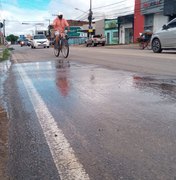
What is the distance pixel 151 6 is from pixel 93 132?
1444 inches

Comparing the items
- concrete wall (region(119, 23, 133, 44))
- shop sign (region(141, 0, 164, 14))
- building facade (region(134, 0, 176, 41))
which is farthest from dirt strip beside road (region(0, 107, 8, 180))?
concrete wall (region(119, 23, 133, 44))

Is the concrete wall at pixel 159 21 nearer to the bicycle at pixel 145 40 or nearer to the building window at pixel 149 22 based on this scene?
the building window at pixel 149 22

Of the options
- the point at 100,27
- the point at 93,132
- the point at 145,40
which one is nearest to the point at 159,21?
the point at 145,40

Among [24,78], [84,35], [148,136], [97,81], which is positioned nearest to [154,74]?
[97,81]

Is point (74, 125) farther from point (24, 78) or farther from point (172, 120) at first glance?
point (24, 78)

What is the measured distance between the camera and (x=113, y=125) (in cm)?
377

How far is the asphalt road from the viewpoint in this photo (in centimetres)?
265

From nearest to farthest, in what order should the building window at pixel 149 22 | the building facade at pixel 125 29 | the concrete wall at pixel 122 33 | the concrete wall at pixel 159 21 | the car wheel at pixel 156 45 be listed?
the car wheel at pixel 156 45 < the concrete wall at pixel 159 21 < the building window at pixel 149 22 < the building facade at pixel 125 29 < the concrete wall at pixel 122 33

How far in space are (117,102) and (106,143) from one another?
180 centimetres

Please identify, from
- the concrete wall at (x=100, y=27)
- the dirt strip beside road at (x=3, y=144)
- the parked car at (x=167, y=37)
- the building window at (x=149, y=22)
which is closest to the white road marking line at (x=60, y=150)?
the dirt strip beside road at (x=3, y=144)

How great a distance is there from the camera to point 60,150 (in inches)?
122

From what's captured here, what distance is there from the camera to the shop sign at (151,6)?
118 feet

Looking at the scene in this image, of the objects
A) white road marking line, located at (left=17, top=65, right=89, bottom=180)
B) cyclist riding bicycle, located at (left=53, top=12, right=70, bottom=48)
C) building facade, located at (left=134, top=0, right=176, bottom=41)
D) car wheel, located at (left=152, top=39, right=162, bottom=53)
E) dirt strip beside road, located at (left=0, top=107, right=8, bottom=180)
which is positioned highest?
building facade, located at (left=134, top=0, right=176, bottom=41)

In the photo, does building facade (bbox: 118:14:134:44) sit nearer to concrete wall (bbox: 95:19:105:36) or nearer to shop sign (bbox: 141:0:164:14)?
shop sign (bbox: 141:0:164:14)
